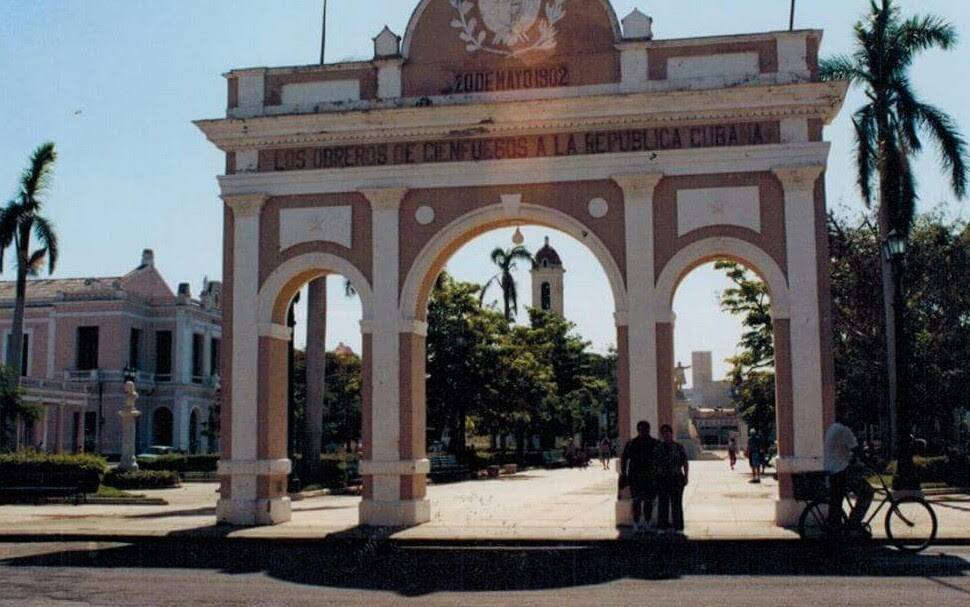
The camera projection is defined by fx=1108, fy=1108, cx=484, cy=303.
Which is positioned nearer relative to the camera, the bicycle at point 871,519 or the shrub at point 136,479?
the bicycle at point 871,519

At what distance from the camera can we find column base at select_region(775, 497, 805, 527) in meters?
16.1

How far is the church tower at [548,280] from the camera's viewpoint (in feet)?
297

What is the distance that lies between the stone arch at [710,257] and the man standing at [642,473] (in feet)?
8.18

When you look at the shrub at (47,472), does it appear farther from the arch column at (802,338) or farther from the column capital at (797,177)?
the column capital at (797,177)

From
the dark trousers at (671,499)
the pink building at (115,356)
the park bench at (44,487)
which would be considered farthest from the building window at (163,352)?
the dark trousers at (671,499)

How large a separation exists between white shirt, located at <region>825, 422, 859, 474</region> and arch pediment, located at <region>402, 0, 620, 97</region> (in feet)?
Answer: 23.1

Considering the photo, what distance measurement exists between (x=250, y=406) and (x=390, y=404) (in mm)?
2315

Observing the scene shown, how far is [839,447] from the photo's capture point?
521 inches

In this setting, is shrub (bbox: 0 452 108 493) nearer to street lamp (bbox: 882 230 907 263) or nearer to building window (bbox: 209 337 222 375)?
street lamp (bbox: 882 230 907 263)

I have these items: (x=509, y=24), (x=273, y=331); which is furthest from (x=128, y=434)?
(x=509, y=24)

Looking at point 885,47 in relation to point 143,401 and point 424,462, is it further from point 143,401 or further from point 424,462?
point 143,401

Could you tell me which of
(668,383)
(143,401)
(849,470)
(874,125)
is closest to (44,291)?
(143,401)

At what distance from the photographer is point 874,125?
2761 cm

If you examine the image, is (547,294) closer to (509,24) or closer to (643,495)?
(509,24)
